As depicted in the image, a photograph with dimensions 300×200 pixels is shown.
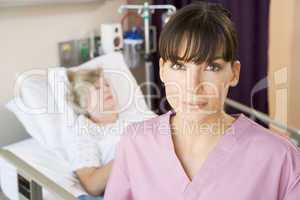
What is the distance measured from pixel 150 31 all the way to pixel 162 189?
1880 millimetres

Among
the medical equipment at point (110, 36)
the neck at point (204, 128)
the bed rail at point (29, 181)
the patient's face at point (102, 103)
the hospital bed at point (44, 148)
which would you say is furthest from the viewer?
the medical equipment at point (110, 36)

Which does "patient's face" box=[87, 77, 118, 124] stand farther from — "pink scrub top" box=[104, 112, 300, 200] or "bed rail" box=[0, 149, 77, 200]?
"pink scrub top" box=[104, 112, 300, 200]

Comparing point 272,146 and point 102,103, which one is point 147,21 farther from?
point 272,146

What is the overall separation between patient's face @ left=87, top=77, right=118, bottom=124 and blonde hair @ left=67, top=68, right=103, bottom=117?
0.03m

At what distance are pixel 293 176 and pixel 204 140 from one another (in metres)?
0.22

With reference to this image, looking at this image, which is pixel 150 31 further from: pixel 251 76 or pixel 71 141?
pixel 71 141

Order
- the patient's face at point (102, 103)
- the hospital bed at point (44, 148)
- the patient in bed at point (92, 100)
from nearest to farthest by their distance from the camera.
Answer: the hospital bed at point (44, 148) < the patient in bed at point (92, 100) < the patient's face at point (102, 103)

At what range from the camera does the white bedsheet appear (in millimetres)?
1894

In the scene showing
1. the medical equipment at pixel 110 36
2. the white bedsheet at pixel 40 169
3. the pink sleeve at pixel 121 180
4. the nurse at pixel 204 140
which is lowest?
the white bedsheet at pixel 40 169

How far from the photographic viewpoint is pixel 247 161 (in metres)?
1.01

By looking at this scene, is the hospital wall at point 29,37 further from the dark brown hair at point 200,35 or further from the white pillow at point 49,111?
the dark brown hair at point 200,35

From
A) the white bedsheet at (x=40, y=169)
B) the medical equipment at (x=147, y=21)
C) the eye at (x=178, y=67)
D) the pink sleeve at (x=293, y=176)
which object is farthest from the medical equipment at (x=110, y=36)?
the pink sleeve at (x=293, y=176)

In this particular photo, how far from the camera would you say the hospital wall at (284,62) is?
7.90ft
